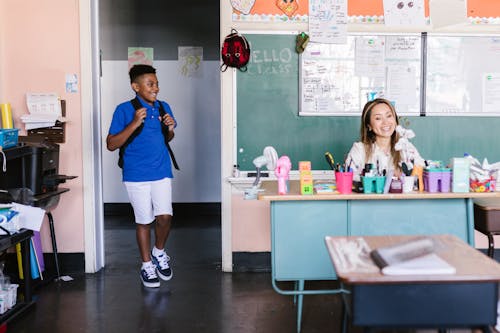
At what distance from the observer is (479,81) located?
4516 millimetres

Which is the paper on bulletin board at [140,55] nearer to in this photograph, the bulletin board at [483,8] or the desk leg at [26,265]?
the desk leg at [26,265]

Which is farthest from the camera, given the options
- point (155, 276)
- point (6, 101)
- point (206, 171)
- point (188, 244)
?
point (206, 171)

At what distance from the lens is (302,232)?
321 cm

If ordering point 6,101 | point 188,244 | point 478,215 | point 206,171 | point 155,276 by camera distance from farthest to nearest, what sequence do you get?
1. point 206,171
2. point 188,244
3. point 6,101
4. point 155,276
5. point 478,215

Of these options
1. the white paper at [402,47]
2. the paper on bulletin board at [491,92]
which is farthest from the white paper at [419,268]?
the paper on bulletin board at [491,92]

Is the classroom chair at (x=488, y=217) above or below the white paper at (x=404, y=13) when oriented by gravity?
below

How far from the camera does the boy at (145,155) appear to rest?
159 inches

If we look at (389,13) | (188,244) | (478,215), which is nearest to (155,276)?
(188,244)

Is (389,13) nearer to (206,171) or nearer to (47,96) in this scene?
(47,96)

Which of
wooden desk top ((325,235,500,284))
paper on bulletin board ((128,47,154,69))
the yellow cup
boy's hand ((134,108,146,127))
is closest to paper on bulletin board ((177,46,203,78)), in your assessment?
paper on bulletin board ((128,47,154,69))

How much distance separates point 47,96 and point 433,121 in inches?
120

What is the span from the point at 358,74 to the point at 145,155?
5.87 feet

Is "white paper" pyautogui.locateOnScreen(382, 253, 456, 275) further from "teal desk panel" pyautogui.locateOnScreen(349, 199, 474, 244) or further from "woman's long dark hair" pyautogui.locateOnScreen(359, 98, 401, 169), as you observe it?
"woman's long dark hair" pyautogui.locateOnScreen(359, 98, 401, 169)

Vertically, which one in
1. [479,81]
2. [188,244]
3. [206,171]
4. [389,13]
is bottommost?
[188,244]
